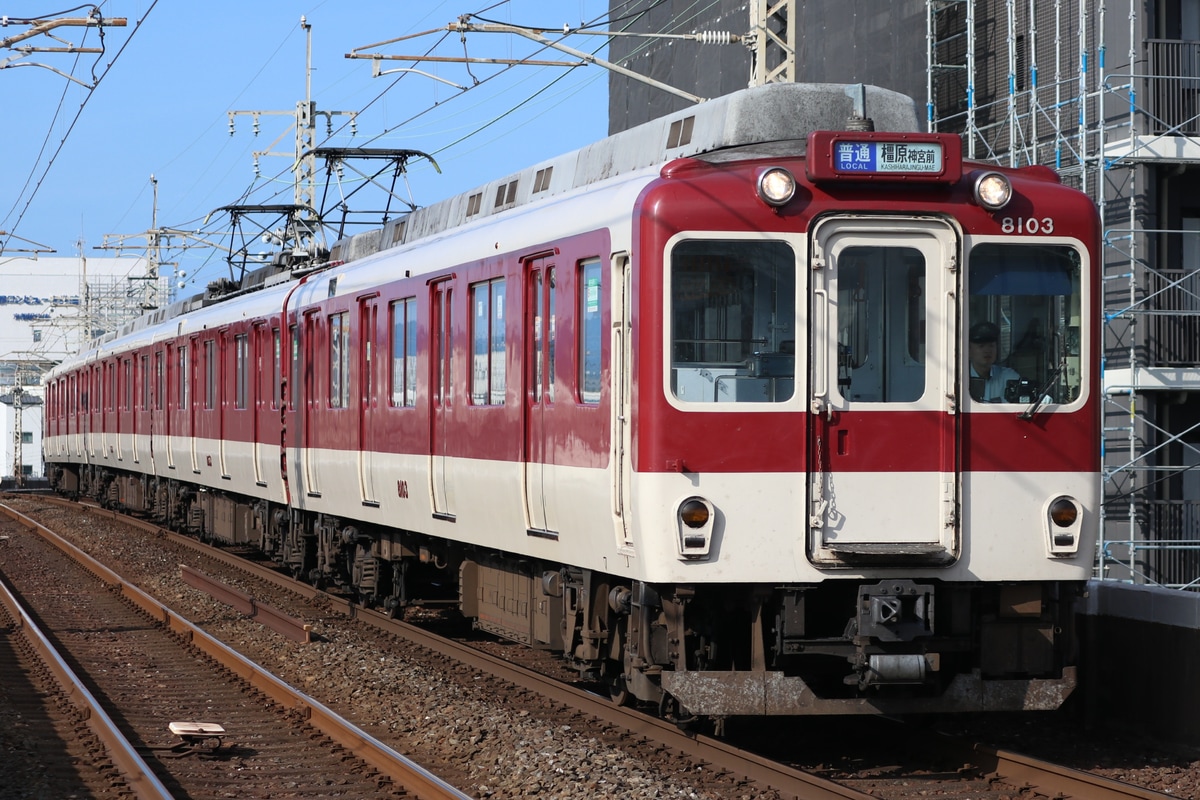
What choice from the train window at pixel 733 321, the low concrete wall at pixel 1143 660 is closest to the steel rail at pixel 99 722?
the train window at pixel 733 321

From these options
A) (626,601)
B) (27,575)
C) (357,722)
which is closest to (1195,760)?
(626,601)

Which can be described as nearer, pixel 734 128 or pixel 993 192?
pixel 993 192

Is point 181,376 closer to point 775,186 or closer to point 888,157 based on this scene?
point 775,186

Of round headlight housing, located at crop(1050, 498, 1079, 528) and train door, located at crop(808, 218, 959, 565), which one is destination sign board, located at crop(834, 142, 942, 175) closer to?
train door, located at crop(808, 218, 959, 565)

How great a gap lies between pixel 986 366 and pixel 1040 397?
0.31 m

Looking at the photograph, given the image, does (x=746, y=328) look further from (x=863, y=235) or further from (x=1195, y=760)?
(x=1195, y=760)

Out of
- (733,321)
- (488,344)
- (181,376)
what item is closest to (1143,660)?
(733,321)

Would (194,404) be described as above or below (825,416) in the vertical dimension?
above

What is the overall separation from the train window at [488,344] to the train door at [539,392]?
496 millimetres

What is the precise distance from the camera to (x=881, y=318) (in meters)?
7.93

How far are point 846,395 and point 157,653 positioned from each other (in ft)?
23.3

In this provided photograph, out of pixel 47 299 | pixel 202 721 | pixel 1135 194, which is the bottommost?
pixel 202 721

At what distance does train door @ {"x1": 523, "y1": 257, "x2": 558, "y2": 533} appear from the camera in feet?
30.2

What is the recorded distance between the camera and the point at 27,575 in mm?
19078
